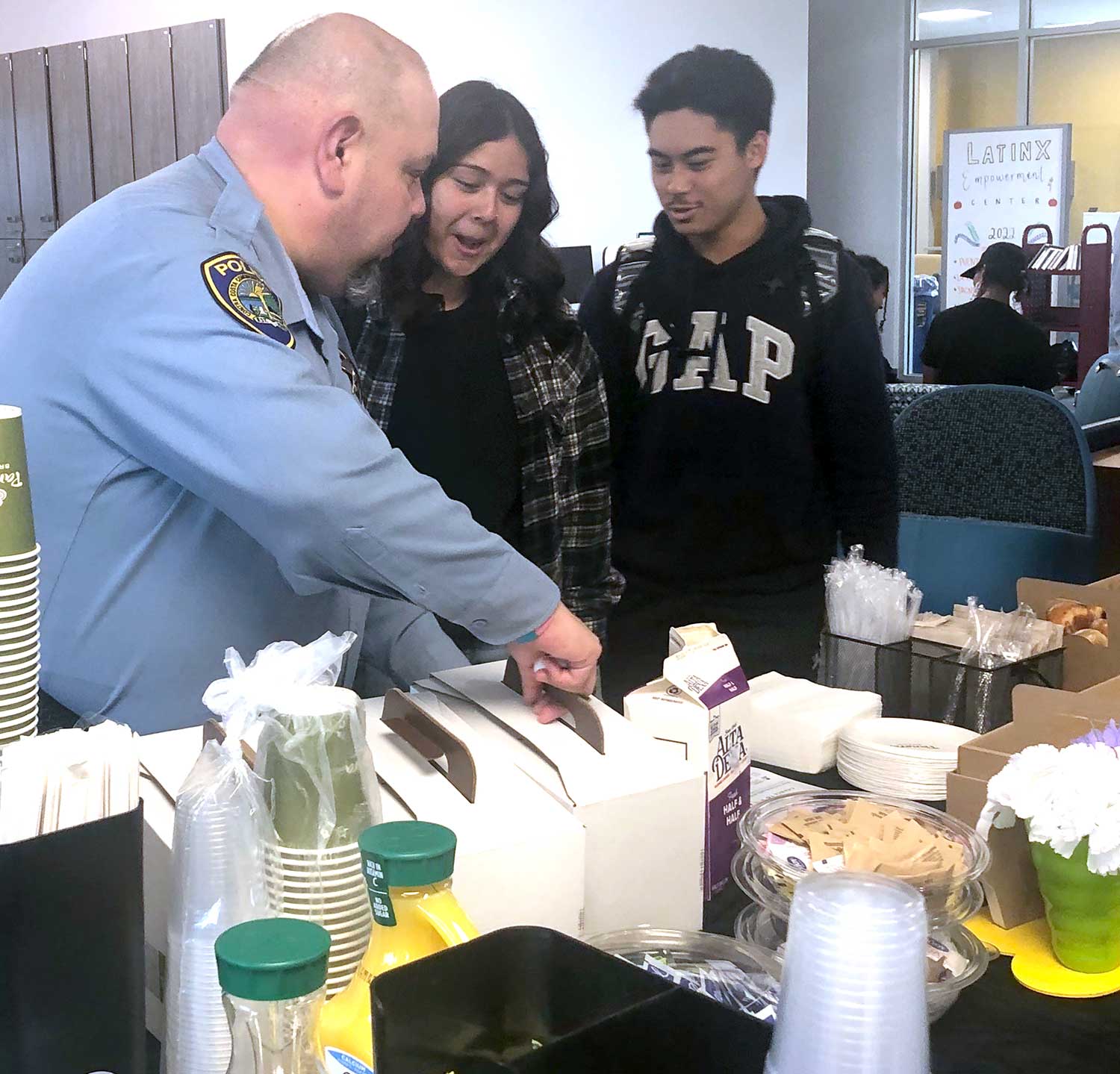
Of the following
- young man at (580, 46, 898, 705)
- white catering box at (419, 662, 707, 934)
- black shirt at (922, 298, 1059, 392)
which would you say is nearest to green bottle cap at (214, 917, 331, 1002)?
white catering box at (419, 662, 707, 934)

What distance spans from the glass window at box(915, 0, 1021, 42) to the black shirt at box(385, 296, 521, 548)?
8.55 m

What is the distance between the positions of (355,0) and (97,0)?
219 cm

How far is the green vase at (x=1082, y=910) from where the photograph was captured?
105 cm

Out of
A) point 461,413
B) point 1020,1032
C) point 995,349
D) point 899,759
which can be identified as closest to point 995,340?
point 995,349

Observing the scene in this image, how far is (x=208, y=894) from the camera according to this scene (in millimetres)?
775

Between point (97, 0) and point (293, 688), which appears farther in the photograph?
point (97, 0)

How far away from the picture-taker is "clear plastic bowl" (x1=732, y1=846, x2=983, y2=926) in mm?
1014

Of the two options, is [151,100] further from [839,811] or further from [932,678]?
[839,811]

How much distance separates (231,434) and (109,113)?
22.6 ft

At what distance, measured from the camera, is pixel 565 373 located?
→ 222 centimetres

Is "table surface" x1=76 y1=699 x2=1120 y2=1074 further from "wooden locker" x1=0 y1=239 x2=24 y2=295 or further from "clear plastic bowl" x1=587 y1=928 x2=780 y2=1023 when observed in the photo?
"wooden locker" x1=0 y1=239 x2=24 y2=295

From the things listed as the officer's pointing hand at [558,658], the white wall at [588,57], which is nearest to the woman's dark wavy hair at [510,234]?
the officer's pointing hand at [558,658]

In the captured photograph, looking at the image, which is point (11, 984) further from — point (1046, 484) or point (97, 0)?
point (97, 0)

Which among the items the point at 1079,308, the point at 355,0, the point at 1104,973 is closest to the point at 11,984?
the point at 1104,973
